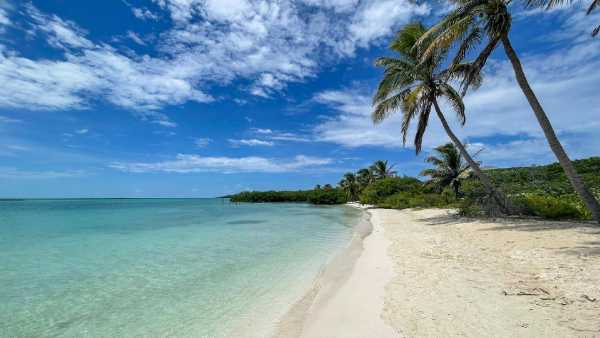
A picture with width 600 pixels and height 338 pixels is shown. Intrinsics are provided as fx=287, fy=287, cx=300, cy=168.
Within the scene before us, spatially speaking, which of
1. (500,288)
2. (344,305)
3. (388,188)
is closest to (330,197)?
(388,188)

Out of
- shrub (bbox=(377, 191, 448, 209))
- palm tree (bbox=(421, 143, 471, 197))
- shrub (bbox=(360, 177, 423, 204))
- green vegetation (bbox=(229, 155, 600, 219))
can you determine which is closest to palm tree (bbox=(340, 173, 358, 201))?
green vegetation (bbox=(229, 155, 600, 219))

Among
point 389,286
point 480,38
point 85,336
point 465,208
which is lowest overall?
point 85,336

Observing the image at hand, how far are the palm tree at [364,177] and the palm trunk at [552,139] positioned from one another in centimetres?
4315

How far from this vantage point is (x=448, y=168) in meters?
22.7

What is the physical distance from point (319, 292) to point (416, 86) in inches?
502

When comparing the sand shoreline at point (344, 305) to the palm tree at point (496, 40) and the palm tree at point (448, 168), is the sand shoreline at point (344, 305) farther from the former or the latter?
the palm tree at point (448, 168)

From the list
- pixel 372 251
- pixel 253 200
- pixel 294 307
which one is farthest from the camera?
pixel 253 200

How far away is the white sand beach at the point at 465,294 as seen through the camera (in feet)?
10.5

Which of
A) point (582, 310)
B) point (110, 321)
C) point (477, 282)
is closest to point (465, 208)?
point (477, 282)

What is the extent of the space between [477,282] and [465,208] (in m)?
10.9

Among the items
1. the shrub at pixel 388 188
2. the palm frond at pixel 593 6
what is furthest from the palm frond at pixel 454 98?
the shrub at pixel 388 188

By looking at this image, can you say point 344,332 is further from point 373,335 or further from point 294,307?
point 294,307

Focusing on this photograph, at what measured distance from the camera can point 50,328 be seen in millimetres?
4188

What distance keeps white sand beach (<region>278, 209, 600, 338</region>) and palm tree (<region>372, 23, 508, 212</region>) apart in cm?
812
